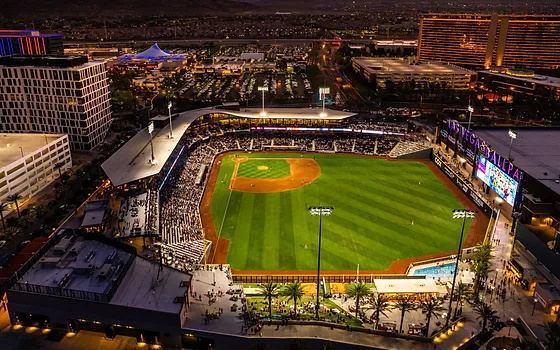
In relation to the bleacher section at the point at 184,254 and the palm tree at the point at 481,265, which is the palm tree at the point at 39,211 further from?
the palm tree at the point at 481,265

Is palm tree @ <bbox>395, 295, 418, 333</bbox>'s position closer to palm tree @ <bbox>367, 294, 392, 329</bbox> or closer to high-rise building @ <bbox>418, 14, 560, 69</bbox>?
palm tree @ <bbox>367, 294, 392, 329</bbox>

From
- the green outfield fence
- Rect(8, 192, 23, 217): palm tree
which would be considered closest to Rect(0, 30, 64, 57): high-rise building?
Rect(8, 192, 23, 217): palm tree

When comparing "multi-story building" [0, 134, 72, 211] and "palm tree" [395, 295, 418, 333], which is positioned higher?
"multi-story building" [0, 134, 72, 211]

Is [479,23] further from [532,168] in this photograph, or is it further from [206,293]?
[206,293]

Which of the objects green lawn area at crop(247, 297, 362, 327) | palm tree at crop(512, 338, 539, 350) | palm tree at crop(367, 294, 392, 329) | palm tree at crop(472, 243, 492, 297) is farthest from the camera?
palm tree at crop(472, 243, 492, 297)

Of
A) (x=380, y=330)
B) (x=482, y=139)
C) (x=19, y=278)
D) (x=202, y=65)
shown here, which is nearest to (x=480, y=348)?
(x=380, y=330)
